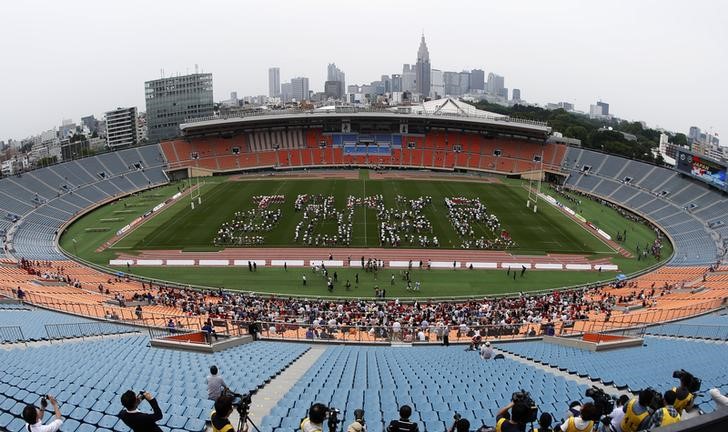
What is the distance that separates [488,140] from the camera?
7275 centimetres

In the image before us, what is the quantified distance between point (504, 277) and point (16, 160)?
12007 centimetres

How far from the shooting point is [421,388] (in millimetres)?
10109

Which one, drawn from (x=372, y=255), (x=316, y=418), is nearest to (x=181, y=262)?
(x=372, y=255)

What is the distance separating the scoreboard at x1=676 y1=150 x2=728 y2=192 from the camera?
47594 millimetres

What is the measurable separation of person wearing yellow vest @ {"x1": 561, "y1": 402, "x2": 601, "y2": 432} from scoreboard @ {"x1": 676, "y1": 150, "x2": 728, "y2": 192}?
51990mm

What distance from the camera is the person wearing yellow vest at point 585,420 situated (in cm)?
550

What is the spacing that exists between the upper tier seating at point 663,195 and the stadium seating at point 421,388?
103 ft

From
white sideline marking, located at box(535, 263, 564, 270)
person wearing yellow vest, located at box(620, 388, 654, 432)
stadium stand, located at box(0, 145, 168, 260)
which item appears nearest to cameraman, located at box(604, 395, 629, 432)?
person wearing yellow vest, located at box(620, 388, 654, 432)

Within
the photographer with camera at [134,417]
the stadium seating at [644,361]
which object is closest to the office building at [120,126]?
the stadium seating at [644,361]

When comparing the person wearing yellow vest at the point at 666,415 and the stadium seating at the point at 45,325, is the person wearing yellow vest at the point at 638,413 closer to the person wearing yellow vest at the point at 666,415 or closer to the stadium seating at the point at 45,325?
the person wearing yellow vest at the point at 666,415

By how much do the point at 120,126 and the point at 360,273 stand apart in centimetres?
11701

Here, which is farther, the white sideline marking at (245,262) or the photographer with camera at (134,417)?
the white sideline marking at (245,262)

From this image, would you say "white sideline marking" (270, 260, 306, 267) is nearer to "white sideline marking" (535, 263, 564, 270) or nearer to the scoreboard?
"white sideline marking" (535, 263, 564, 270)

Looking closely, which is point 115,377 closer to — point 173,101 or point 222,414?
point 222,414
